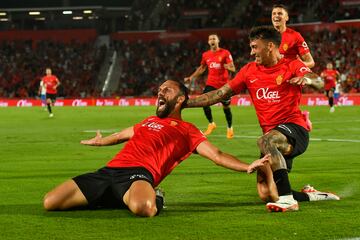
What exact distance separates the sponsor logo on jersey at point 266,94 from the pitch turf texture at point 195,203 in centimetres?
125

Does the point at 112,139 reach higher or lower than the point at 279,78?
lower

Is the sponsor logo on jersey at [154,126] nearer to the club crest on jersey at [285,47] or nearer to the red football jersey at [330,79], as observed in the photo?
the club crest on jersey at [285,47]

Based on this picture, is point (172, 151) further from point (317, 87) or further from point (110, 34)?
point (110, 34)

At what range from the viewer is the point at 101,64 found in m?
62.8

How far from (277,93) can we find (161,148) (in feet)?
5.31

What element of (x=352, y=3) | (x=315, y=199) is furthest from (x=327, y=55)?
(x=315, y=199)

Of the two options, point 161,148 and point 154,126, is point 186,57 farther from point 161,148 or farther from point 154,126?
point 161,148

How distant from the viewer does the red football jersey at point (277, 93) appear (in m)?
8.89


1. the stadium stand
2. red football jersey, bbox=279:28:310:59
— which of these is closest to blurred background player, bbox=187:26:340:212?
red football jersey, bbox=279:28:310:59

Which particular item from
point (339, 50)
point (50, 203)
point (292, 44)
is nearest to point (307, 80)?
point (50, 203)

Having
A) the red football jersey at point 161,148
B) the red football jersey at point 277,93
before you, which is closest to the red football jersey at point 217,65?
the red football jersey at point 277,93

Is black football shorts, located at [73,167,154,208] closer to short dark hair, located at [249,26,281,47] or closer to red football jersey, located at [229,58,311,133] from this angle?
red football jersey, located at [229,58,311,133]

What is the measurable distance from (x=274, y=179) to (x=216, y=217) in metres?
0.93

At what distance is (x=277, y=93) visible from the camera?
8.93m
